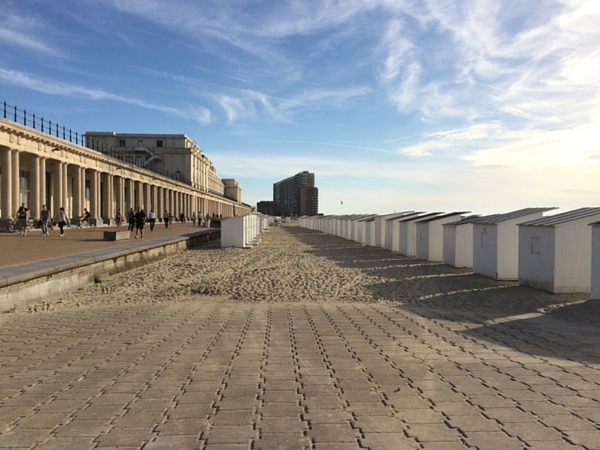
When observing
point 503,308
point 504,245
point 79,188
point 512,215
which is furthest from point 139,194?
point 503,308

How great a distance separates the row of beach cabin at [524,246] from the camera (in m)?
11.8

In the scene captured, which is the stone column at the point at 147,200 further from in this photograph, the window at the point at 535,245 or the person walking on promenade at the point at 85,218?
the window at the point at 535,245

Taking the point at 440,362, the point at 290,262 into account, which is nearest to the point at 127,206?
the point at 290,262

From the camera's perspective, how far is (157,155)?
88.1 meters

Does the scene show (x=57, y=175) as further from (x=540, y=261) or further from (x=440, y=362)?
(x=440, y=362)

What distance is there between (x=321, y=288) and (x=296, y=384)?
24.6 ft

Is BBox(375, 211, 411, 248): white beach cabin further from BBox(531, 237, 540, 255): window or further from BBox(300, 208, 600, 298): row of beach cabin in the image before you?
BBox(531, 237, 540, 255): window

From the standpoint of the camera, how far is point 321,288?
1244 cm

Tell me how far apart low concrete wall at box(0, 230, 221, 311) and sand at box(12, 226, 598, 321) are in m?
0.25

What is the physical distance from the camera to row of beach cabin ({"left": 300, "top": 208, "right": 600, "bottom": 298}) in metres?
11.8

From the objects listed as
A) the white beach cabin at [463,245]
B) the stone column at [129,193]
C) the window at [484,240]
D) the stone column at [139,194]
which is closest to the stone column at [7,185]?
the stone column at [129,193]

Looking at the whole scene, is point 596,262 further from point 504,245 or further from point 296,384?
point 296,384

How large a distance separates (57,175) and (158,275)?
23.4 meters

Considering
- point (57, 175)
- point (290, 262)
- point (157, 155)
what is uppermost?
point (157, 155)
